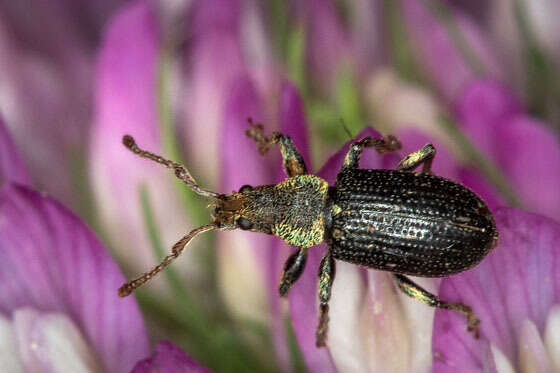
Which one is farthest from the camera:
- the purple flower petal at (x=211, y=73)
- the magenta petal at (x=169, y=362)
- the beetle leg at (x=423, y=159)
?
the purple flower petal at (x=211, y=73)

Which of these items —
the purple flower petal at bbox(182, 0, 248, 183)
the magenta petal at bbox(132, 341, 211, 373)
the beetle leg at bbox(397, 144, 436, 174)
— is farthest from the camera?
the purple flower petal at bbox(182, 0, 248, 183)

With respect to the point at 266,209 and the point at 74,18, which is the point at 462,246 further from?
the point at 74,18

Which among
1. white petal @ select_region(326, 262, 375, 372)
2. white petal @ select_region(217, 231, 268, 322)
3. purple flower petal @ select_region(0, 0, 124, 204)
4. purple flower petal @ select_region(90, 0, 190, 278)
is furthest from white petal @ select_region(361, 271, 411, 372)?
purple flower petal @ select_region(0, 0, 124, 204)

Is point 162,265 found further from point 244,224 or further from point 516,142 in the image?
point 516,142

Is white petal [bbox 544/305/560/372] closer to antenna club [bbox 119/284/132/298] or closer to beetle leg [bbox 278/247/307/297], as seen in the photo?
beetle leg [bbox 278/247/307/297]

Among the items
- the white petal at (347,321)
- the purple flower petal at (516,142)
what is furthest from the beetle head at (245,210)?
the purple flower petal at (516,142)

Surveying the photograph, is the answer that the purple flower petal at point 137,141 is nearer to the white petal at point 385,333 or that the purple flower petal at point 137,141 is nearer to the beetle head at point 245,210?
the beetle head at point 245,210
